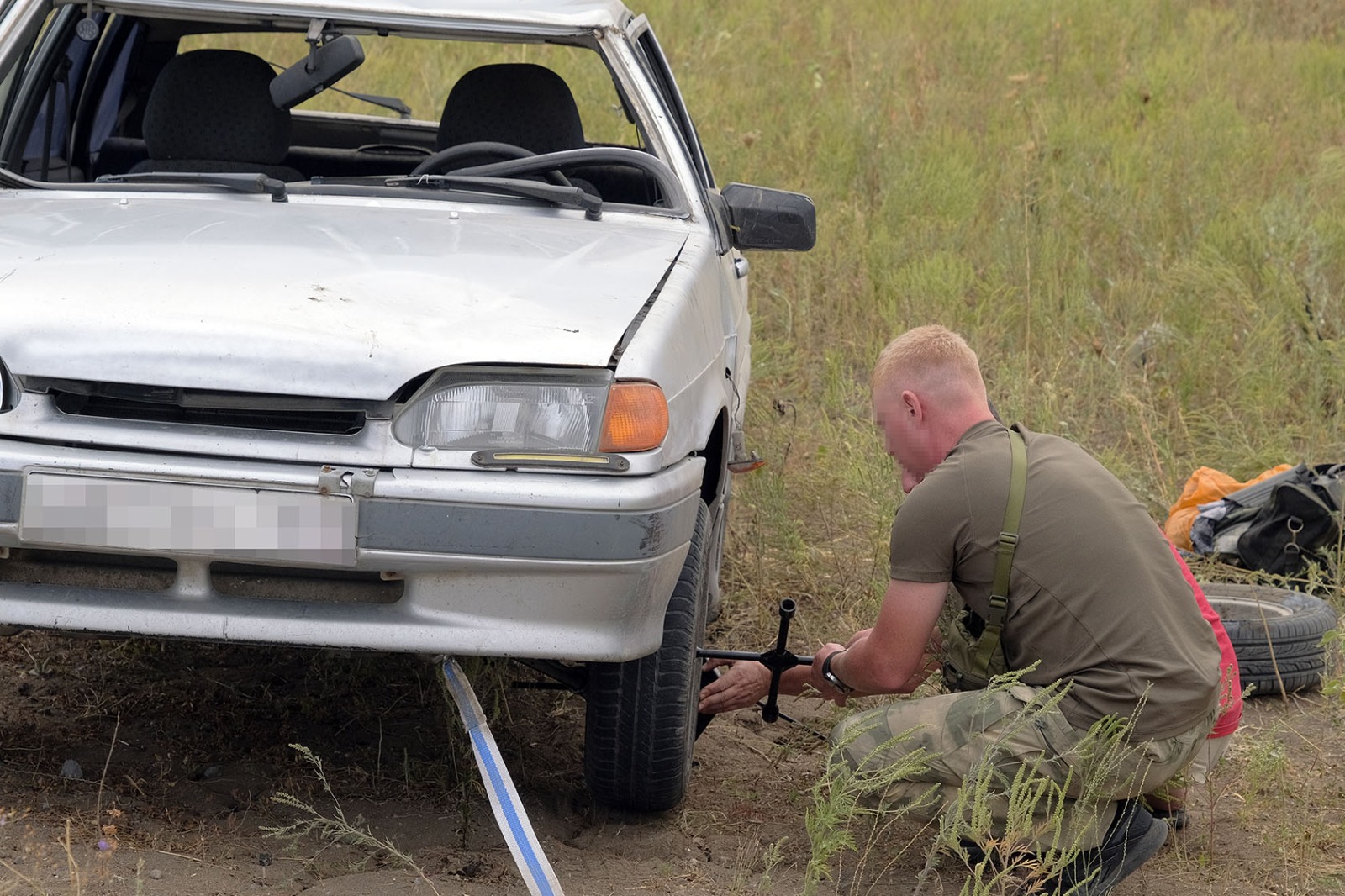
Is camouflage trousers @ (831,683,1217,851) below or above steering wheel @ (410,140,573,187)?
below

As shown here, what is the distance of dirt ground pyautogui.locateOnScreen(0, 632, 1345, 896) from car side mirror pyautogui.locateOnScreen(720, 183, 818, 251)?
1.26 meters

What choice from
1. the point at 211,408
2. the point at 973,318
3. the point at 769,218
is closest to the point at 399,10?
the point at 769,218

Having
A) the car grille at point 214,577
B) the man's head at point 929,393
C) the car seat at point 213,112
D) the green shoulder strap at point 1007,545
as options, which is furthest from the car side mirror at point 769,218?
the car grille at point 214,577

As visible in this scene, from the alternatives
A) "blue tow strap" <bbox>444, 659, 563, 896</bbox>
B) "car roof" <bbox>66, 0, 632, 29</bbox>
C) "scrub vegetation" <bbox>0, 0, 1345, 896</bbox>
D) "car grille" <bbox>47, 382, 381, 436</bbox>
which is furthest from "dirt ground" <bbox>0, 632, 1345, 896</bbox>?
"car roof" <bbox>66, 0, 632, 29</bbox>

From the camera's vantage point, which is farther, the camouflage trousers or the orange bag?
the orange bag

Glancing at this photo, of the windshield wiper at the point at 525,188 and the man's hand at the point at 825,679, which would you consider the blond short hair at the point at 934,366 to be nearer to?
the man's hand at the point at 825,679

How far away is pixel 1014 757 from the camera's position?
2.81 metres

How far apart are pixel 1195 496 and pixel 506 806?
3.47 meters

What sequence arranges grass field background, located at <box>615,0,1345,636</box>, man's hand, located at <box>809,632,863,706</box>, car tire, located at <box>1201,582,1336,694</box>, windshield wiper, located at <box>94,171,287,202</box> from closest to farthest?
man's hand, located at <box>809,632,863,706</box> → windshield wiper, located at <box>94,171,287,202</box> → car tire, located at <box>1201,582,1336,694</box> → grass field background, located at <box>615,0,1345,636</box>

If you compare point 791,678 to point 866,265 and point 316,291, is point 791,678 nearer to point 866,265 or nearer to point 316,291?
point 316,291

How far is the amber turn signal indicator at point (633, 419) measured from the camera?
238 centimetres

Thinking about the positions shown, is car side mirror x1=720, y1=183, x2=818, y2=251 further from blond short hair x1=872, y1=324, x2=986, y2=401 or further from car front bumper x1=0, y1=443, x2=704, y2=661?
car front bumper x1=0, y1=443, x2=704, y2=661

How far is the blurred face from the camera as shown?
2.95 metres

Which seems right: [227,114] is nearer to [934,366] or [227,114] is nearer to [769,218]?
[769,218]
